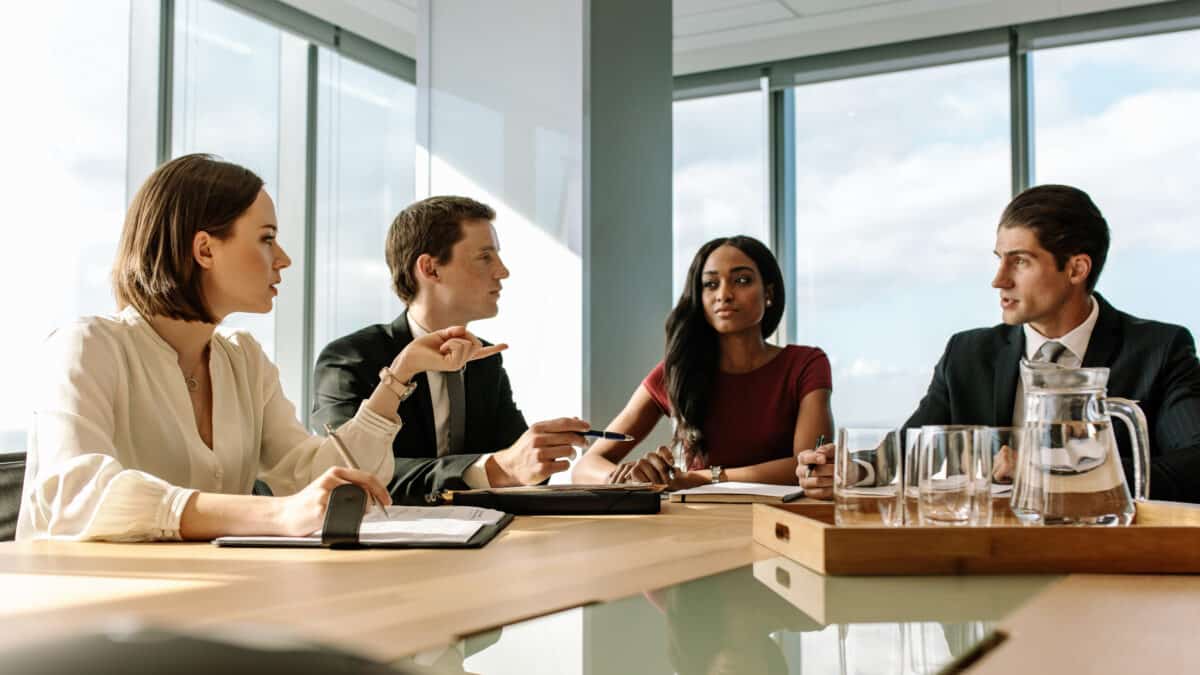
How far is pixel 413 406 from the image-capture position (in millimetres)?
→ 2566

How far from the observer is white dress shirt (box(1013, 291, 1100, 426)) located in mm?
2520

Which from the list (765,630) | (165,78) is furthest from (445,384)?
(165,78)

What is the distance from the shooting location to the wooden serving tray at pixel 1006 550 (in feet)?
3.59

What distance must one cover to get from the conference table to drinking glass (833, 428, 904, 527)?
12 cm

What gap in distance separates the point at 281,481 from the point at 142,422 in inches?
13.1

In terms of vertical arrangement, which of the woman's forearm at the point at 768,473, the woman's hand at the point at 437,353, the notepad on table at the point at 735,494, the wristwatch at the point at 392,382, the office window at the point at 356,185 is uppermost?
the office window at the point at 356,185

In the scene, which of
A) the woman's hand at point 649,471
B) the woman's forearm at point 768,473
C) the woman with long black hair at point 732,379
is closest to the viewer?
the woman's hand at point 649,471

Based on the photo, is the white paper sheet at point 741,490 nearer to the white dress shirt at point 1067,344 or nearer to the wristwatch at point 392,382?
the wristwatch at point 392,382

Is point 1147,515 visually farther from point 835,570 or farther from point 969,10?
point 969,10

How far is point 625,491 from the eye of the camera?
69.9 inches

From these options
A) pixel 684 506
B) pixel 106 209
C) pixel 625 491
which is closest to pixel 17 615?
pixel 625 491

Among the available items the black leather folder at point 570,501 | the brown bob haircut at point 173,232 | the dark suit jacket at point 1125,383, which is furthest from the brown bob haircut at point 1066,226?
the brown bob haircut at point 173,232

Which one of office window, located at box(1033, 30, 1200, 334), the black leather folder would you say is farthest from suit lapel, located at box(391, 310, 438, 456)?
office window, located at box(1033, 30, 1200, 334)

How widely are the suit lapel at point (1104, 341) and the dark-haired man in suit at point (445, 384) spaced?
49.9 inches
